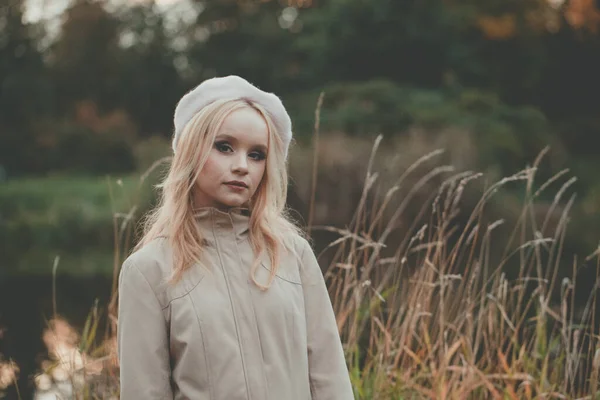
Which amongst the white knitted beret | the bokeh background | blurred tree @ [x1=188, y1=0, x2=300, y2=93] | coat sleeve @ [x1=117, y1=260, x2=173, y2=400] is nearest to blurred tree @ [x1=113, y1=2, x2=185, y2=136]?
the bokeh background

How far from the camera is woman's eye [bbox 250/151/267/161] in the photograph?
6.21ft

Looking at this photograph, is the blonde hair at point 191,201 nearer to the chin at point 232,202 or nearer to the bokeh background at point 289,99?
the chin at point 232,202

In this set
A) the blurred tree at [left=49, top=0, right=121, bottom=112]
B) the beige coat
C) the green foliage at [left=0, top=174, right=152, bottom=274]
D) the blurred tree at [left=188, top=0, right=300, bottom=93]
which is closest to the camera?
the beige coat

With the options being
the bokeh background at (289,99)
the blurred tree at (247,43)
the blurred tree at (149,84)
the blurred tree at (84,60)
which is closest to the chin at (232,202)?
the bokeh background at (289,99)

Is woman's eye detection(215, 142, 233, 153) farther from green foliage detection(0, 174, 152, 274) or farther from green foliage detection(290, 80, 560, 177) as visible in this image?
green foliage detection(290, 80, 560, 177)

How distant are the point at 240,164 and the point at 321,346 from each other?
1.45 ft

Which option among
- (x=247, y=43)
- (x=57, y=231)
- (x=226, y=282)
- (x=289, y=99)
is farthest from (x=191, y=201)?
(x=247, y=43)

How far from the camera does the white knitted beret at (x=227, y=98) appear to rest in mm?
1896

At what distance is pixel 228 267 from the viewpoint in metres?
1.80

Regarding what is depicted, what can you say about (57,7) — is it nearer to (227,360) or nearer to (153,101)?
(153,101)

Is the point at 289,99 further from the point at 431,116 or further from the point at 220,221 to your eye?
the point at 220,221

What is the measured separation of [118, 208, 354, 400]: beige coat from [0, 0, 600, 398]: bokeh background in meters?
3.45

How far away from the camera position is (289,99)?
2406 cm

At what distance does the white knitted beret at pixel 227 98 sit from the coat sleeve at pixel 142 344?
401mm
